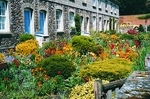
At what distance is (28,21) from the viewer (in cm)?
1822

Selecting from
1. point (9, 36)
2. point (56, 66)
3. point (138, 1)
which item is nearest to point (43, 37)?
point (9, 36)

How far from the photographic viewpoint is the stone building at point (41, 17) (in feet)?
52.2

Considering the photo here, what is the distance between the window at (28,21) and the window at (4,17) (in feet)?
6.75

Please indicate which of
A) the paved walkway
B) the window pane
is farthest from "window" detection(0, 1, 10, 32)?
the paved walkway

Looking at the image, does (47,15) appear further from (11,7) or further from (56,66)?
(56,66)

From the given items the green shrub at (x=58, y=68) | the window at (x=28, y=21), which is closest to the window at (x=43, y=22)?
the window at (x=28, y=21)

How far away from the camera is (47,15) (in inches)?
803

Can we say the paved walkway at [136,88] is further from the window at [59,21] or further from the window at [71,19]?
the window at [71,19]

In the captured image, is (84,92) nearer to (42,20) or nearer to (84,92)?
(84,92)

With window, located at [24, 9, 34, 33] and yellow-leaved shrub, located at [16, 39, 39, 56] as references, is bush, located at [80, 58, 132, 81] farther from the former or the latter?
window, located at [24, 9, 34, 33]

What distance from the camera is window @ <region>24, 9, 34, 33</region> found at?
1791 centimetres

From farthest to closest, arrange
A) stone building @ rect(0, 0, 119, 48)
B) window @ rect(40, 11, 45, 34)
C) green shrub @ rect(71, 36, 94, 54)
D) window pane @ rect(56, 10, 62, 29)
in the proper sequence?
window pane @ rect(56, 10, 62, 29)
window @ rect(40, 11, 45, 34)
stone building @ rect(0, 0, 119, 48)
green shrub @ rect(71, 36, 94, 54)

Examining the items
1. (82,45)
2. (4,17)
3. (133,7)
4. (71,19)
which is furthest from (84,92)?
(133,7)

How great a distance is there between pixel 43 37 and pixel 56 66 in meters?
9.34
